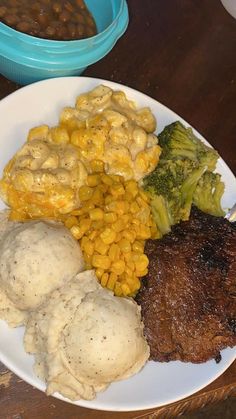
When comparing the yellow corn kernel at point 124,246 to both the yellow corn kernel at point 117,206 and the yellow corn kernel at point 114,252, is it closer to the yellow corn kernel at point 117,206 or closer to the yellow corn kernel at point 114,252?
the yellow corn kernel at point 114,252

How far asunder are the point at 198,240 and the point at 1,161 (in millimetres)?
Answer: 844

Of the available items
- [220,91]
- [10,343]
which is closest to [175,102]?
[220,91]

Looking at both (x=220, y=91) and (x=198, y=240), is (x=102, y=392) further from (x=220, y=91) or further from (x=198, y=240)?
(x=220, y=91)

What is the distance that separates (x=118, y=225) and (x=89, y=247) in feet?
0.48

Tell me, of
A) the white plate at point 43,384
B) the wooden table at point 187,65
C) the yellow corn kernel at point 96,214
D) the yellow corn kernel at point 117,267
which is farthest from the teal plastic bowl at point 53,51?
the yellow corn kernel at point 117,267

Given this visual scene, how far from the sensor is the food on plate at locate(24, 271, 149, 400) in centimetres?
208

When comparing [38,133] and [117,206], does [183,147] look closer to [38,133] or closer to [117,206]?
[117,206]

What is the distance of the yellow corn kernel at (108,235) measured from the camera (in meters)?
2.26

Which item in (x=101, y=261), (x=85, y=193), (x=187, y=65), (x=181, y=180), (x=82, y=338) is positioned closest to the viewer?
(x=82, y=338)

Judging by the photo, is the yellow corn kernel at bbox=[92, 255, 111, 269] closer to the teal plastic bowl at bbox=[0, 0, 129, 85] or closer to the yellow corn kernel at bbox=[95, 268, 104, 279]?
the yellow corn kernel at bbox=[95, 268, 104, 279]

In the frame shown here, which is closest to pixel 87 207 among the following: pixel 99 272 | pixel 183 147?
pixel 99 272

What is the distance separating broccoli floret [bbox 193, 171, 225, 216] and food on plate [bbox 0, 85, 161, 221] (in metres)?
0.24

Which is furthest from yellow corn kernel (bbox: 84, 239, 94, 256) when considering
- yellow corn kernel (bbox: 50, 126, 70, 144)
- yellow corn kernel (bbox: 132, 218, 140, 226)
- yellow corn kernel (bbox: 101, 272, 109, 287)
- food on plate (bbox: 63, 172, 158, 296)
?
yellow corn kernel (bbox: 50, 126, 70, 144)

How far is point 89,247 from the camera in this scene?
227 cm
